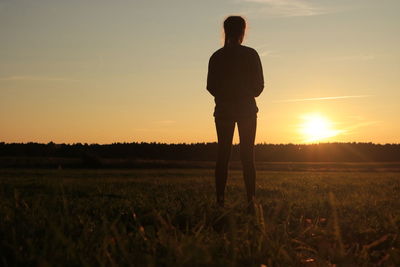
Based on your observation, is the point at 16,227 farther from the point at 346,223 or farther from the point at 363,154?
the point at 363,154

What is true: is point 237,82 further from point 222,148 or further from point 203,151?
point 203,151

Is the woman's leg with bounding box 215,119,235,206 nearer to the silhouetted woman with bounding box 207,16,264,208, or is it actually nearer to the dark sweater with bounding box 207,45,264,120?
the silhouetted woman with bounding box 207,16,264,208

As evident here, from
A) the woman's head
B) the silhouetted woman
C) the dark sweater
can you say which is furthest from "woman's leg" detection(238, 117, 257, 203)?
the woman's head

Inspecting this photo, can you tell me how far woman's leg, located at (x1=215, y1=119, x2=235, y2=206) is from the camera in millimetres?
A: 7258

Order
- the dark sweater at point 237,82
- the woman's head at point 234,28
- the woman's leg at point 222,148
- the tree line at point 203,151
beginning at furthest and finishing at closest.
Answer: the tree line at point 203,151
the woman's head at point 234,28
the woman's leg at point 222,148
the dark sweater at point 237,82

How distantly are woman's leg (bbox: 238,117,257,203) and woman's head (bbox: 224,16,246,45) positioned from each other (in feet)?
3.70

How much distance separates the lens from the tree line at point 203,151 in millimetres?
73062

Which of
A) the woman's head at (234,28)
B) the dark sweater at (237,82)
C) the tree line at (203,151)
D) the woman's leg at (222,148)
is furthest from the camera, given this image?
the tree line at (203,151)

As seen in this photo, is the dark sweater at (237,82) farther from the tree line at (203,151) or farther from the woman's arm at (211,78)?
the tree line at (203,151)

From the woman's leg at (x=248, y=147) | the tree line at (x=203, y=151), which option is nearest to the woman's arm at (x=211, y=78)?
the woman's leg at (x=248, y=147)

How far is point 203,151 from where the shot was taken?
250 feet

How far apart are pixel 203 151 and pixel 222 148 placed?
68683 mm

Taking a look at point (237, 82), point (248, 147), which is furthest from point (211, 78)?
point (248, 147)

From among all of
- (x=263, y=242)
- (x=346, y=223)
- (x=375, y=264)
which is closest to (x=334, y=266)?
(x=375, y=264)
